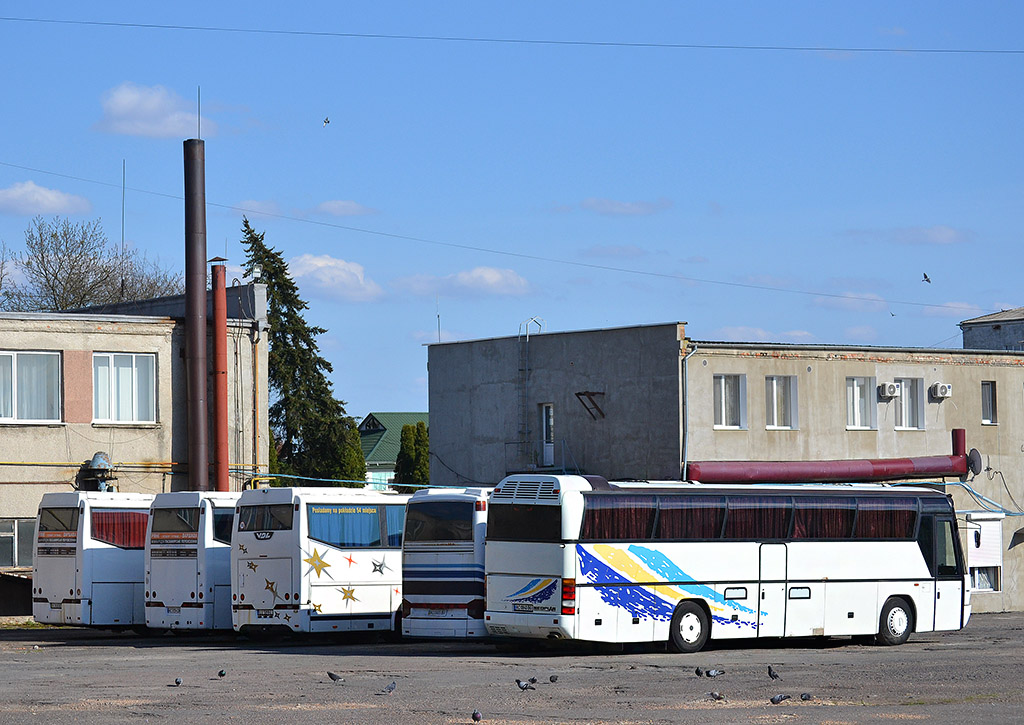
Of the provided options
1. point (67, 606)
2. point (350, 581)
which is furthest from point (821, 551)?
point (67, 606)

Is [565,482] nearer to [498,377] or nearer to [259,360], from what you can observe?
[259,360]

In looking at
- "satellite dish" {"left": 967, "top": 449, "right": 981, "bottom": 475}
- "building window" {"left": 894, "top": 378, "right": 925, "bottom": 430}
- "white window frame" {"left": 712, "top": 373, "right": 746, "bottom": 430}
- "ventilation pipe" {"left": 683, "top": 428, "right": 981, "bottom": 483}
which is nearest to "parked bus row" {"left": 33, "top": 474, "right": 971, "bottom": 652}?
"ventilation pipe" {"left": 683, "top": 428, "right": 981, "bottom": 483}

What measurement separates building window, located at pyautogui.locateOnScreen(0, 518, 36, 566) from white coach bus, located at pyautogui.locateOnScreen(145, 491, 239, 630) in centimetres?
819

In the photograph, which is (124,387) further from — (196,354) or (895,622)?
(895,622)

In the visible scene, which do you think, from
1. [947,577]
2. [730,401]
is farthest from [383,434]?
[947,577]

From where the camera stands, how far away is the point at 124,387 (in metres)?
37.1

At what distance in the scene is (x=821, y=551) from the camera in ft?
83.9

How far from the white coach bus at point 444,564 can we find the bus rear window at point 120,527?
7346 mm

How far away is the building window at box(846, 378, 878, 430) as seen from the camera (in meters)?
44.2

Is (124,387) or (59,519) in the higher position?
(124,387)

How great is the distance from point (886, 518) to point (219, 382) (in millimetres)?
18354

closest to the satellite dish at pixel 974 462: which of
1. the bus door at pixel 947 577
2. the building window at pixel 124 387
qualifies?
the bus door at pixel 947 577

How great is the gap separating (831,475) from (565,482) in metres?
21.0

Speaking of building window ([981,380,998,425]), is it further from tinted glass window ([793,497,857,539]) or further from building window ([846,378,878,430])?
tinted glass window ([793,497,857,539])
